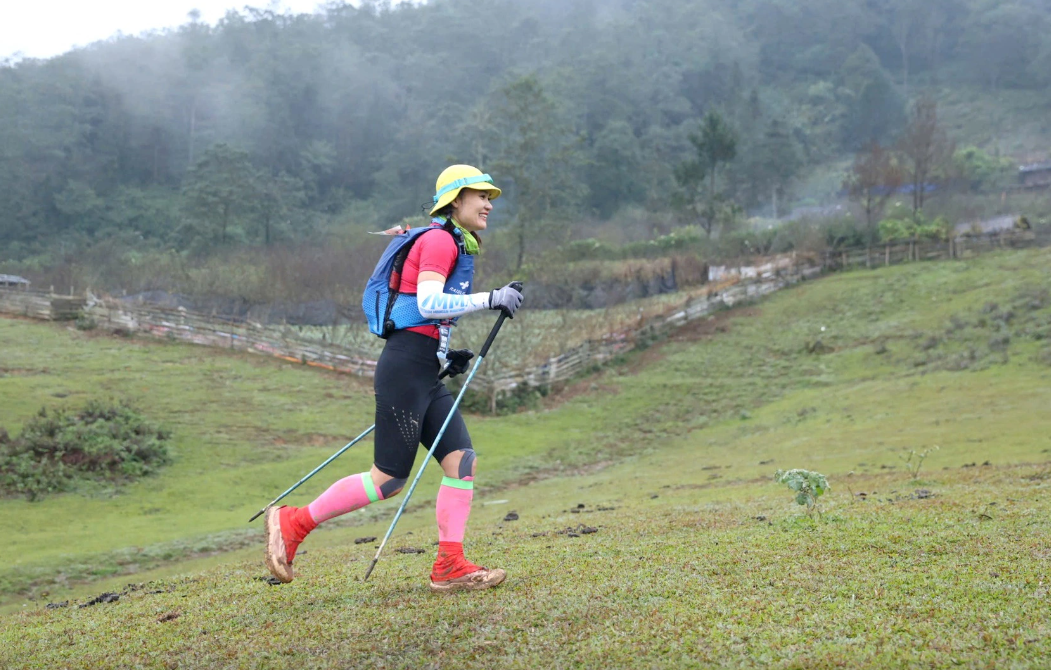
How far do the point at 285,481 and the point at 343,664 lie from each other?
15239 mm

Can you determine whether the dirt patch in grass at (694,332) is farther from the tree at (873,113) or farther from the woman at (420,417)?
the tree at (873,113)

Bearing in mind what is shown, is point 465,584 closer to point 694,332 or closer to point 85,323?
point 85,323

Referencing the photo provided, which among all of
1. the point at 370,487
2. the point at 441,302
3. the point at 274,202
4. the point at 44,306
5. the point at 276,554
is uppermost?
the point at 274,202

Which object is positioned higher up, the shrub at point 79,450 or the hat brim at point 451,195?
the hat brim at point 451,195

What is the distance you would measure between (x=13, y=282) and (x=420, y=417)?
34.6 m

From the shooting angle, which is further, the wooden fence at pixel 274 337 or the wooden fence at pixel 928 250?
the wooden fence at pixel 928 250

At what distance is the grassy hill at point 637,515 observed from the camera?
16.6 ft

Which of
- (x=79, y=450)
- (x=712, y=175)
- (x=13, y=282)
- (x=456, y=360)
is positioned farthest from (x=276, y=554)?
(x=712, y=175)

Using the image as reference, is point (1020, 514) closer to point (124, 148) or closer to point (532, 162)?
point (532, 162)

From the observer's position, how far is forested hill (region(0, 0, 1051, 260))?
61156 mm

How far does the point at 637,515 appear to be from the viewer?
10.9 metres

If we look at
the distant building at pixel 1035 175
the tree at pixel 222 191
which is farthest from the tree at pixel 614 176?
the tree at pixel 222 191

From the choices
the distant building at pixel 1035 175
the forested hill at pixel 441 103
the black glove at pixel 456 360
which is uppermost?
the forested hill at pixel 441 103

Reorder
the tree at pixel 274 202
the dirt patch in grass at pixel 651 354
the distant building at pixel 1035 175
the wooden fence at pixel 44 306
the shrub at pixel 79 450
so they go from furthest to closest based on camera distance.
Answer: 1. the distant building at pixel 1035 175
2. the tree at pixel 274 202
3. the wooden fence at pixel 44 306
4. the dirt patch in grass at pixel 651 354
5. the shrub at pixel 79 450
